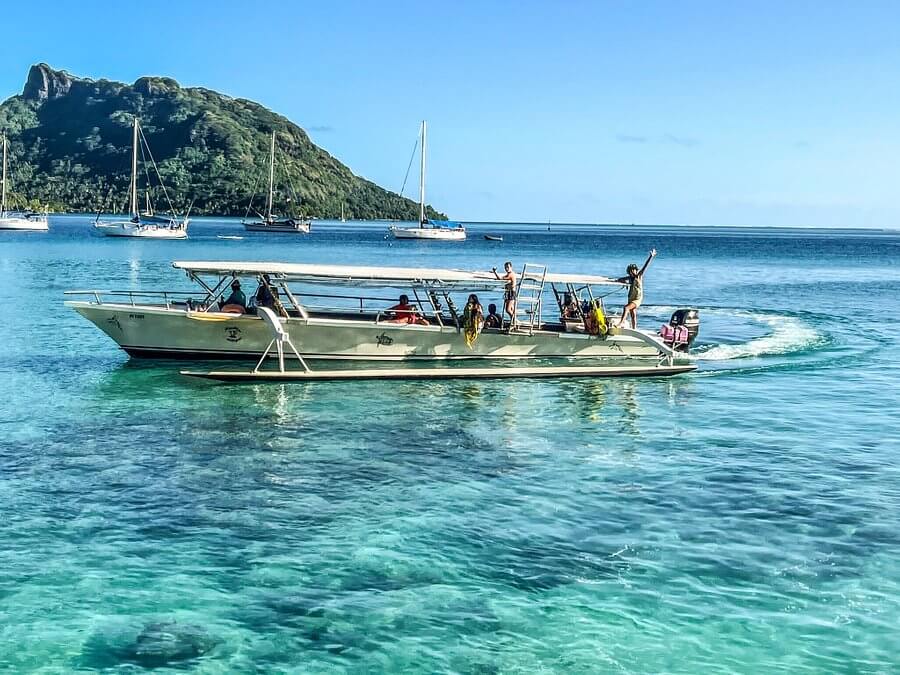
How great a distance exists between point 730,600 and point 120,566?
732cm

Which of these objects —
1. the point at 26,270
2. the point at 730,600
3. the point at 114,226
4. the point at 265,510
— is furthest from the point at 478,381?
the point at 114,226

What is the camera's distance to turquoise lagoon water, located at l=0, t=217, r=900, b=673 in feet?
31.2

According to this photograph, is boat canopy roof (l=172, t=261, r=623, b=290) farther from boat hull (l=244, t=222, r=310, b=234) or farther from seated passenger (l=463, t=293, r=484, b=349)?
boat hull (l=244, t=222, r=310, b=234)

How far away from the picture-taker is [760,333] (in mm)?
34750

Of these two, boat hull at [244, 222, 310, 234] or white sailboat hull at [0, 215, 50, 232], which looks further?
boat hull at [244, 222, 310, 234]

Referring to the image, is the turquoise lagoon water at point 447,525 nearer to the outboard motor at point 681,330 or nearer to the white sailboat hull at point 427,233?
the outboard motor at point 681,330

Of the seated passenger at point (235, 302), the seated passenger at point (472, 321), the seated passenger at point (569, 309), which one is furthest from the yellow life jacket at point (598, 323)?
the seated passenger at point (235, 302)

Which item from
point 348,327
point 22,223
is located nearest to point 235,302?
point 348,327

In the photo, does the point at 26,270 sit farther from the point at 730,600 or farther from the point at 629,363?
the point at 730,600

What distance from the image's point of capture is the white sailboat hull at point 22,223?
116 m

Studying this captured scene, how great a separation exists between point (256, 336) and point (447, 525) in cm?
1329

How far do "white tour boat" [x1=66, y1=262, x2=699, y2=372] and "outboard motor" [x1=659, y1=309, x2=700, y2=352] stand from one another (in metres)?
0.88

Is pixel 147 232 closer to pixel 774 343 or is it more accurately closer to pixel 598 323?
pixel 774 343

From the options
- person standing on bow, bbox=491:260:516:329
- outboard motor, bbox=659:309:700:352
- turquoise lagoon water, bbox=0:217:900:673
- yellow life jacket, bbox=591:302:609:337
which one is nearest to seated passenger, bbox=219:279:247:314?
turquoise lagoon water, bbox=0:217:900:673
